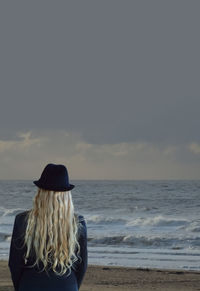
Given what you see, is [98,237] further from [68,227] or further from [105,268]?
[68,227]

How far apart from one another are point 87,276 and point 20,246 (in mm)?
7644

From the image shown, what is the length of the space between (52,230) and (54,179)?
0.29m

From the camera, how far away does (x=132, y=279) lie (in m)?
10.5

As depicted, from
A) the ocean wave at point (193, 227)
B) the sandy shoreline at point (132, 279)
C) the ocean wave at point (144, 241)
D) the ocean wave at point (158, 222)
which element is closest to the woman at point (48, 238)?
the sandy shoreline at point (132, 279)

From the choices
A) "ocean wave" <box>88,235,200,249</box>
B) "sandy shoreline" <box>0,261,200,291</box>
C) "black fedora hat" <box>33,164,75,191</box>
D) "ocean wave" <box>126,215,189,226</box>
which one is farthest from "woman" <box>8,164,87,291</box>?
"ocean wave" <box>126,215,189,226</box>

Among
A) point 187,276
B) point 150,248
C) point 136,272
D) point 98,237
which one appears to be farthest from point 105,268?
point 98,237

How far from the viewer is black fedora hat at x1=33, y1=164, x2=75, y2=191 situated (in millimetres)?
3359

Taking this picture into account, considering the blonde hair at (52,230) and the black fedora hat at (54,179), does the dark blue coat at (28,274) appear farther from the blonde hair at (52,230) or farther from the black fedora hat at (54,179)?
the black fedora hat at (54,179)

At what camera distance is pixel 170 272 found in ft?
36.8

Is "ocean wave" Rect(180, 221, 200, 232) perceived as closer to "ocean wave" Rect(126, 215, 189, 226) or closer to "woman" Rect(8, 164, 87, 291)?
"ocean wave" Rect(126, 215, 189, 226)

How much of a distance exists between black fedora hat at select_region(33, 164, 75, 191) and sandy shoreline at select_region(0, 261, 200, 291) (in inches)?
234

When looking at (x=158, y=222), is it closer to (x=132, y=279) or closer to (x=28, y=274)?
(x=132, y=279)

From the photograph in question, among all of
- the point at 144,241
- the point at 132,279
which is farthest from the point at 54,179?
the point at 144,241

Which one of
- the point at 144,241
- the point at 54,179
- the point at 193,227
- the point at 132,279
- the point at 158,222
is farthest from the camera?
the point at 158,222
